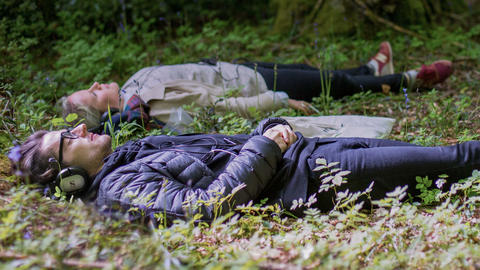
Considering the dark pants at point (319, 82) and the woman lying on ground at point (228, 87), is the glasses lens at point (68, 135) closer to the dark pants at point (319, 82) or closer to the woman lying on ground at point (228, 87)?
the woman lying on ground at point (228, 87)

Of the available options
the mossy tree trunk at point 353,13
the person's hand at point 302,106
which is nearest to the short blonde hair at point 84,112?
the person's hand at point 302,106

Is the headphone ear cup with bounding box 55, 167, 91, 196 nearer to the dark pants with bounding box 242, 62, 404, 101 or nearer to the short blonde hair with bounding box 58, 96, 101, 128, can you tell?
the short blonde hair with bounding box 58, 96, 101, 128

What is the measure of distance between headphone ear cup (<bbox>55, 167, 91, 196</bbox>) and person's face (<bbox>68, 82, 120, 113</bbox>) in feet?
5.13

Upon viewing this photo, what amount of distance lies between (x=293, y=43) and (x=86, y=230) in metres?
5.58

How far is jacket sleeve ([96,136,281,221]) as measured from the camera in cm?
216

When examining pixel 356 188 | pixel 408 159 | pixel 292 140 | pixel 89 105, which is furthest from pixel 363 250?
pixel 89 105

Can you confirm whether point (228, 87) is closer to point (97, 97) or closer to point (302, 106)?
point (302, 106)

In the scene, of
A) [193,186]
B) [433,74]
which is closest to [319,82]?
[433,74]

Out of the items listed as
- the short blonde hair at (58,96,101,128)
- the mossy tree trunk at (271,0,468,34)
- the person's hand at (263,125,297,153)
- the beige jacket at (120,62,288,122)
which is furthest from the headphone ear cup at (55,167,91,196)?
the mossy tree trunk at (271,0,468,34)

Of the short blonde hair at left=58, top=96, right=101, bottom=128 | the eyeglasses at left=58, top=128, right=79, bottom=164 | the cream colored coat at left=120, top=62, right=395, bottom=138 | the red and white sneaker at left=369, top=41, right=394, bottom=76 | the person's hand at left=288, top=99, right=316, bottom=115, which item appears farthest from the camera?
the red and white sneaker at left=369, top=41, right=394, bottom=76

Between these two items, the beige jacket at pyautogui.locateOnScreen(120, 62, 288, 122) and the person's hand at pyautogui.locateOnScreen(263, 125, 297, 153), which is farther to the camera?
the beige jacket at pyautogui.locateOnScreen(120, 62, 288, 122)

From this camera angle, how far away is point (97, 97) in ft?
12.7

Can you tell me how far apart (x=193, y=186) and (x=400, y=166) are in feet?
4.06

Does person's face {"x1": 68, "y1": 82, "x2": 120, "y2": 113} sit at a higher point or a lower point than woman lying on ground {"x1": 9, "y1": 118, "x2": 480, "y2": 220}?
higher
